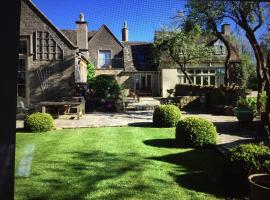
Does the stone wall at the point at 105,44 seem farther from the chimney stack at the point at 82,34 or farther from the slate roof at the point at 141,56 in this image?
the chimney stack at the point at 82,34

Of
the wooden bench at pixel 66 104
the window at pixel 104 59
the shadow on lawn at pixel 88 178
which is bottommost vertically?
the shadow on lawn at pixel 88 178

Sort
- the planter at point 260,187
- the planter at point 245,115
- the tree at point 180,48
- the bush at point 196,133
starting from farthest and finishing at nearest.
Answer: the tree at point 180,48
the planter at point 245,115
the bush at point 196,133
the planter at point 260,187

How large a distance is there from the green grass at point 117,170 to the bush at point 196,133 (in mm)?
338

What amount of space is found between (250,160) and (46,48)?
47.4ft

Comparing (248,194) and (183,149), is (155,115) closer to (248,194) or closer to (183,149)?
(183,149)

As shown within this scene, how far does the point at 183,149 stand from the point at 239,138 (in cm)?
230

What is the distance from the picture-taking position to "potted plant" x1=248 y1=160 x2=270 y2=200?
418 centimetres

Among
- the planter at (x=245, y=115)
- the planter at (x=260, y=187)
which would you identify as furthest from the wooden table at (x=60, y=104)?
the planter at (x=260, y=187)

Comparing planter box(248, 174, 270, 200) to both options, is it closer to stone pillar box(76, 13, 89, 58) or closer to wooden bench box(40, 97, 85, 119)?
wooden bench box(40, 97, 85, 119)

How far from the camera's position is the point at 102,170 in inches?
259

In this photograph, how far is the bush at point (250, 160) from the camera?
5383mm

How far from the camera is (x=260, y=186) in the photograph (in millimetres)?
4250

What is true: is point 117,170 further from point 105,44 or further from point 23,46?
point 105,44

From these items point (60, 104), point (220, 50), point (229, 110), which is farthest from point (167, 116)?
point (220, 50)
